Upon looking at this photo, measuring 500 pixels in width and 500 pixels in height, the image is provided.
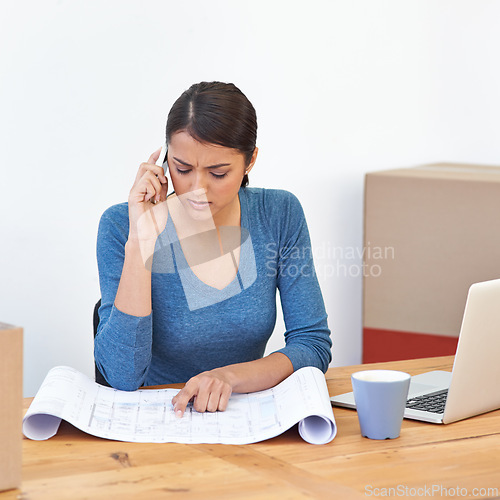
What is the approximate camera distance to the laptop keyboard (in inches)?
45.9

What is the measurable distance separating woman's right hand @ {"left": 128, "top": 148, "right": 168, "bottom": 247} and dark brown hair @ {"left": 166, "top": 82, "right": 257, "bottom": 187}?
86 mm

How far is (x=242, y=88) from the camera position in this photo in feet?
8.14

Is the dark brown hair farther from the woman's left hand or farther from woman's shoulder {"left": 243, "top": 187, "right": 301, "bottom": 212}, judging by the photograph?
the woman's left hand

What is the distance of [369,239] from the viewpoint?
2570mm

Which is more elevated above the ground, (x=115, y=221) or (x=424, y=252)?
(x=115, y=221)

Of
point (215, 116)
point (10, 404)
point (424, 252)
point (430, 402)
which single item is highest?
point (215, 116)

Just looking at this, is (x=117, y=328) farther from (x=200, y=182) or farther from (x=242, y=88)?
(x=242, y=88)

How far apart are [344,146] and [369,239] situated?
1.23ft

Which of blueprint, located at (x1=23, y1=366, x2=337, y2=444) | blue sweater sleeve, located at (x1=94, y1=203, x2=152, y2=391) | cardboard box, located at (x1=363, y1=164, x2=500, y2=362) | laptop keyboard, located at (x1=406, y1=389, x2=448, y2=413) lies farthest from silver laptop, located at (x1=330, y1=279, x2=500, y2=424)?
cardboard box, located at (x1=363, y1=164, x2=500, y2=362)

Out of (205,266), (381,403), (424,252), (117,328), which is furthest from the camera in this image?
(424,252)

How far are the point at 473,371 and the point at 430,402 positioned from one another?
0.40ft

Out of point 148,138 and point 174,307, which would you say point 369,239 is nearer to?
point 148,138

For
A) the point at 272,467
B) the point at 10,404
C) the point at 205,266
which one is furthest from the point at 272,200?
the point at 10,404

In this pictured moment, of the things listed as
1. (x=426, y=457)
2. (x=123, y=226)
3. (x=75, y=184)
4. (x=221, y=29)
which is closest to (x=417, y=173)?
(x=221, y=29)
